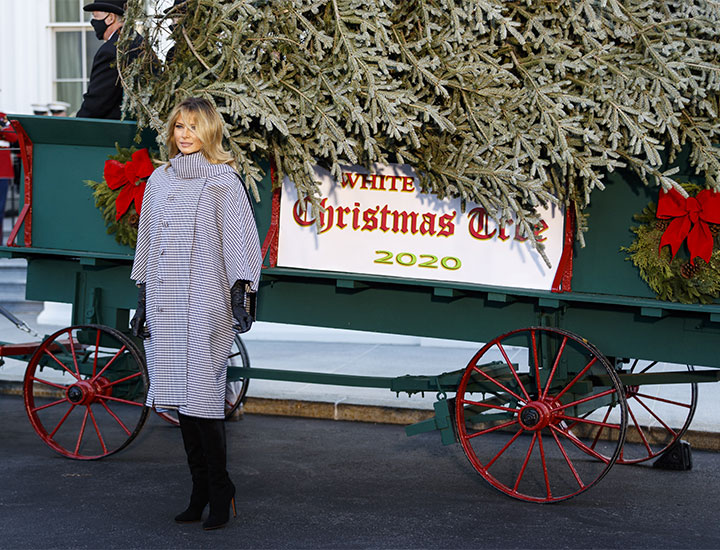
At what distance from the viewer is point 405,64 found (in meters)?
4.85

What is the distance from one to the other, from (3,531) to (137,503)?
646 millimetres

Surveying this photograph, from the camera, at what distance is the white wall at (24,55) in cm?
1166

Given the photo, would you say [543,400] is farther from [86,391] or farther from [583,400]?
[86,391]

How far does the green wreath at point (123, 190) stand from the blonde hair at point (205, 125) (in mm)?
984

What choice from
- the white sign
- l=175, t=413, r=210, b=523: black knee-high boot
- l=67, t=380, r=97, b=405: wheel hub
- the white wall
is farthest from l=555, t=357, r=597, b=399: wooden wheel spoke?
the white wall

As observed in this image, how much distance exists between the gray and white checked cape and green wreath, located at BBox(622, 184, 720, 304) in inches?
68.2

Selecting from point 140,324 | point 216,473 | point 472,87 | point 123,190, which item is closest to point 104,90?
point 123,190

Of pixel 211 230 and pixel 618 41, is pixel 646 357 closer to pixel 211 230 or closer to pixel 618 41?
pixel 618 41

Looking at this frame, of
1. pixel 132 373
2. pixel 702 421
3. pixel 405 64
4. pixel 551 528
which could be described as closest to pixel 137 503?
pixel 132 373

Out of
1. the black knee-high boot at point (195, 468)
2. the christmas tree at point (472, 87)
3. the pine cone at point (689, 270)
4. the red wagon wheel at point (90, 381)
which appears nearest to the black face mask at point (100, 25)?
the christmas tree at point (472, 87)

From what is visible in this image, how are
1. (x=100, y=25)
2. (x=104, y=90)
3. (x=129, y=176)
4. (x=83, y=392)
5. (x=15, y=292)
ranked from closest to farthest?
(x=129, y=176), (x=83, y=392), (x=104, y=90), (x=100, y=25), (x=15, y=292)

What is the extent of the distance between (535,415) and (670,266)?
94 cm

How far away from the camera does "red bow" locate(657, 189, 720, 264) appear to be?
463cm

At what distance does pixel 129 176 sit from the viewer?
561cm
